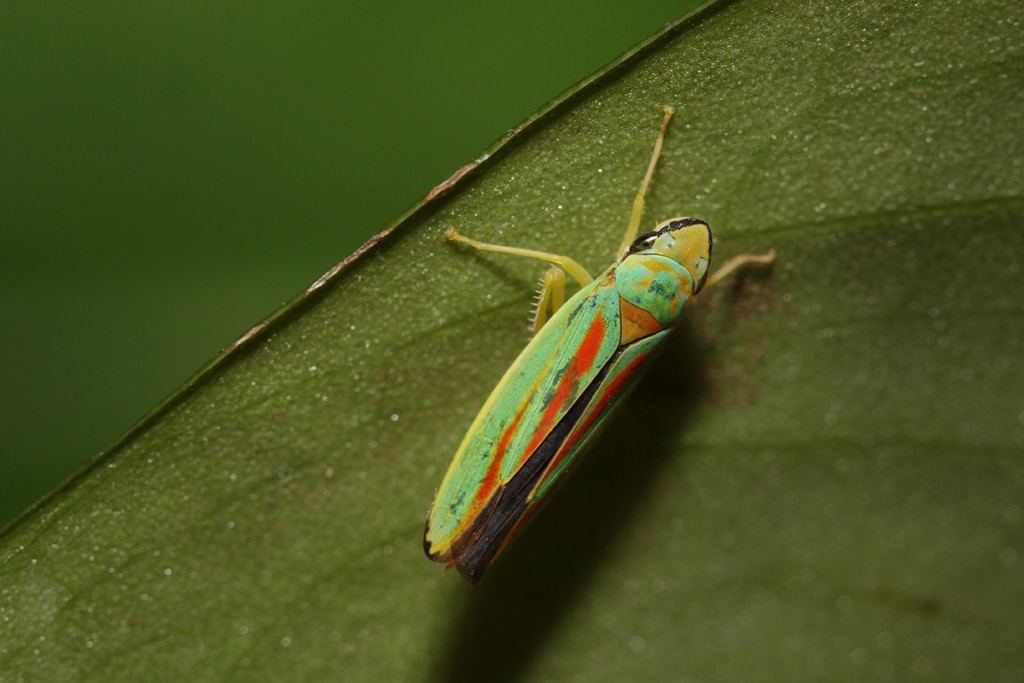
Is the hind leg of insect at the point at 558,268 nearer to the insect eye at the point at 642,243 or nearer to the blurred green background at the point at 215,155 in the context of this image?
the insect eye at the point at 642,243

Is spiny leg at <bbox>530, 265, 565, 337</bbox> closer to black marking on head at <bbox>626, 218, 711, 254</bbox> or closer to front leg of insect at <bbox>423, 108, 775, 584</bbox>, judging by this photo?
front leg of insect at <bbox>423, 108, 775, 584</bbox>

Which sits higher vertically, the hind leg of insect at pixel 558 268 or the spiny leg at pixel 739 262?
the hind leg of insect at pixel 558 268

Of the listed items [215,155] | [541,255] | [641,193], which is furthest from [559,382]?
[215,155]

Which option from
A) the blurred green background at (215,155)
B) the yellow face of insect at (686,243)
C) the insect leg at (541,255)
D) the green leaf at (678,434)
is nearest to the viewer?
the green leaf at (678,434)

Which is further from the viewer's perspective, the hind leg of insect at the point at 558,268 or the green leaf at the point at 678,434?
the hind leg of insect at the point at 558,268

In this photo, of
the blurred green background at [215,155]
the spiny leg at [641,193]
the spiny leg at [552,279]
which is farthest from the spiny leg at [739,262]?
the blurred green background at [215,155]

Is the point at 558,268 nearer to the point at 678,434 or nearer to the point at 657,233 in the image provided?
the point at 657,233

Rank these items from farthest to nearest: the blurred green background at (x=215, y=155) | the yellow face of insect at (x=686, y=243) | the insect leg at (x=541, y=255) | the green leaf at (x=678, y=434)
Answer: the blurred green background at (x=215, y=155), the yellow face of insect at (x=686, y=243), the insect leg at (x=541, y=255), the green leaf at (x=678, y=434)

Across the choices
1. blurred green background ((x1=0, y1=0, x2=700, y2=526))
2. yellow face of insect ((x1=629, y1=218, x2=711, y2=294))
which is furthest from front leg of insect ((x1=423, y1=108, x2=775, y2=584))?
blurred green background ((x1=0, y1=0, x2=700, y2=526))
